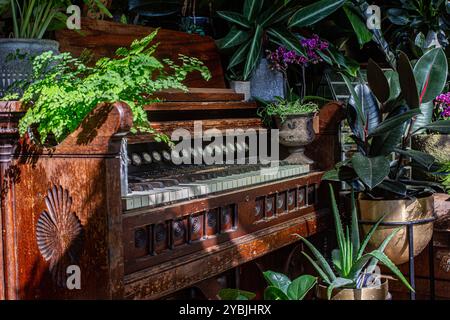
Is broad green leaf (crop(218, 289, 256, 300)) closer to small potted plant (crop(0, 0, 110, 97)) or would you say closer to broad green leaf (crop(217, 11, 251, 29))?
small potted plant (crop(0, 0, 110, 97))

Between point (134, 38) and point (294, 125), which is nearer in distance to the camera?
point (134, 38)

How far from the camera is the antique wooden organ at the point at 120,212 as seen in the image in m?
1.81

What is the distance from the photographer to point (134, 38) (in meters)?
2.94

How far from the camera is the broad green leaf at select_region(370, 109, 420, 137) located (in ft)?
8.98

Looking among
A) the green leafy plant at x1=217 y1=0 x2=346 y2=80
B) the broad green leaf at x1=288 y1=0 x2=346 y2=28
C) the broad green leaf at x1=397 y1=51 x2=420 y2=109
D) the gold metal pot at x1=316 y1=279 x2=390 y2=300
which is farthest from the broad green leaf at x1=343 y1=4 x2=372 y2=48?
the gold metal pot at x1=316 y1=279 x2=390 y2=300

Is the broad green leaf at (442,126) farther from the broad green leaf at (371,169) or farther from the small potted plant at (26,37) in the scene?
the small potted plant at (26,37)

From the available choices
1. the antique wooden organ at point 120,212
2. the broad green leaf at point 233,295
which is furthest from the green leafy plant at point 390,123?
the broad green leaf at point 233,295

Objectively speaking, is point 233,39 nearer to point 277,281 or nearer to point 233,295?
point 277,281

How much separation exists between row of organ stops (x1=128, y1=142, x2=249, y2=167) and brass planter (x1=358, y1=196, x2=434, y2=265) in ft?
2.03

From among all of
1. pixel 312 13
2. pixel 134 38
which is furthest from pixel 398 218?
pixel 134 38

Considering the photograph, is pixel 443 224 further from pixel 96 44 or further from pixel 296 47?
pixel 96 44

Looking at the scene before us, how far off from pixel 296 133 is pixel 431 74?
0.67m

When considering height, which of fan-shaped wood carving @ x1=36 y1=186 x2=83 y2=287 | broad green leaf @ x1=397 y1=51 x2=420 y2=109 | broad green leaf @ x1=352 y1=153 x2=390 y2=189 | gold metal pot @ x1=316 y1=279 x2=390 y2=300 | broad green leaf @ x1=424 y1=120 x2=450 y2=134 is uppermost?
broad green leaf @ x1=397 y1=51 x2=420 y2=109

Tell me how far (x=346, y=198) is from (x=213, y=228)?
96cm
